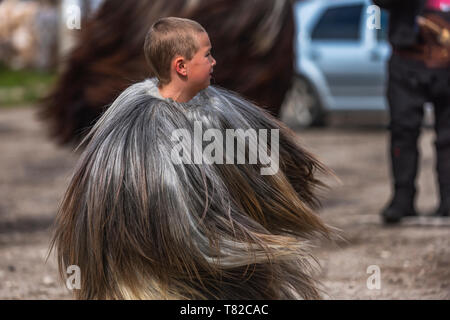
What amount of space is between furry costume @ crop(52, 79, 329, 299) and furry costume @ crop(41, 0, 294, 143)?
214cm

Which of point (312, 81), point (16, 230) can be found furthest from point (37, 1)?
point (16, 230)

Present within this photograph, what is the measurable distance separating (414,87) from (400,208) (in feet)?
2.32

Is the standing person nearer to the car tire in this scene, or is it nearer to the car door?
the car door

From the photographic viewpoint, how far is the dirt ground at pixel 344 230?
4.09m

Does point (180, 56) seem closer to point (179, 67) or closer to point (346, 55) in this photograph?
point (179, 67)

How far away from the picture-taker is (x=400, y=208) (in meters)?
5.39

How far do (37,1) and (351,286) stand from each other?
2137 cm

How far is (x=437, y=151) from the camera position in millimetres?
5391

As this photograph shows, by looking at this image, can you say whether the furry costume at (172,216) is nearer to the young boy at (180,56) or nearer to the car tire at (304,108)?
the young boy at (180,56)

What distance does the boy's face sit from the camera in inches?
114

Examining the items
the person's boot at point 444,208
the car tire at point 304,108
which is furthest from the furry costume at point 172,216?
the car tire at point 304,108

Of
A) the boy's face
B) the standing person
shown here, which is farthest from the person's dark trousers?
the boy's face

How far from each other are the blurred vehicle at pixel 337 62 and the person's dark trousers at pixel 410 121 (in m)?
5.02
